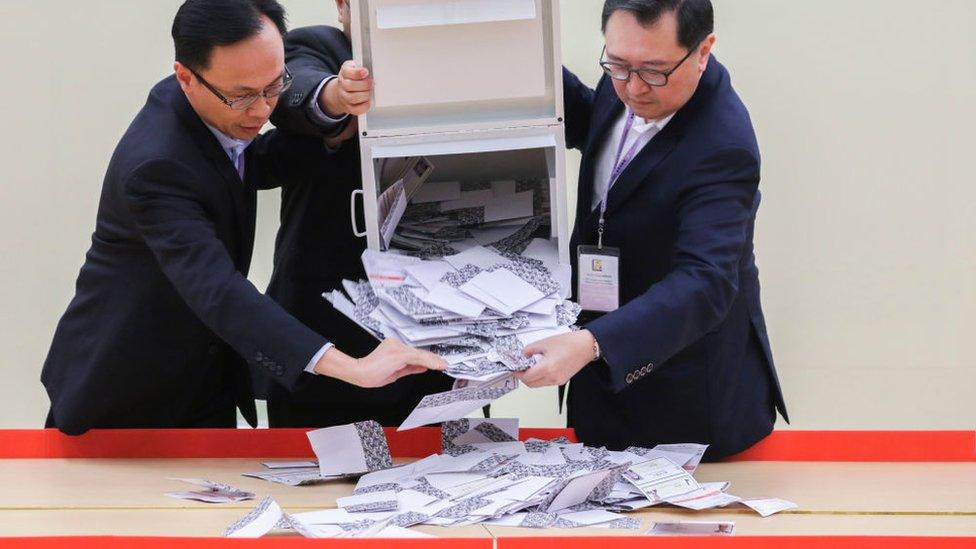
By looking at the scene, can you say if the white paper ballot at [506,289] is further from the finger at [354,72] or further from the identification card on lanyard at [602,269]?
the finger at [354,72]

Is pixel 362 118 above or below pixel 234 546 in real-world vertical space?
above

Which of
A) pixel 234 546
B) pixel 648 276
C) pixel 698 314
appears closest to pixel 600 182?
pixel 648 276

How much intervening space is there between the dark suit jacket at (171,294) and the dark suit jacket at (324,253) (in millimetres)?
73

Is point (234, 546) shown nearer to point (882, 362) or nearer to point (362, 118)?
point (362, 118)

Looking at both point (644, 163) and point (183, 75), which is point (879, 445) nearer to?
point (644, 163)

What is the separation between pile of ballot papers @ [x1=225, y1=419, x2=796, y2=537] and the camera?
159cm

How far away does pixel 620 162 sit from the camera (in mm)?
2057

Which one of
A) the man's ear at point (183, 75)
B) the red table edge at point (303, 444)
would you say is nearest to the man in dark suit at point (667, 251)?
the red table edge at point (303, 444)

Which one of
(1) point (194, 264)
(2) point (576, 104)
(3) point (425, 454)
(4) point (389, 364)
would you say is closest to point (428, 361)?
(4) point (389, 364)

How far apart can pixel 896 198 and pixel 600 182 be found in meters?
1.89

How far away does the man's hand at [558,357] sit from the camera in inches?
67.9

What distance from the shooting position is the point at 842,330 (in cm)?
Result: 378

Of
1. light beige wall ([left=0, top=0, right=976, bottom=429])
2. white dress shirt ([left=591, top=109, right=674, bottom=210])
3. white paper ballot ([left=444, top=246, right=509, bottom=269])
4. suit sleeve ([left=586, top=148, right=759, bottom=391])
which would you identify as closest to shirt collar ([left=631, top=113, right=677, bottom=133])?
white dress shirt ([left=591, top=109, right=674, bottom=210])

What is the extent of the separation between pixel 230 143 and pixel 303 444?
54 cm
